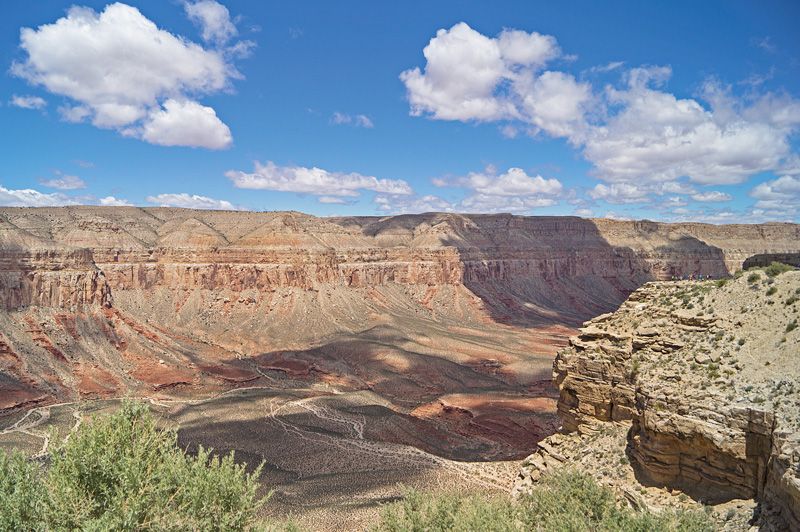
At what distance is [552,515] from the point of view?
16125 millimetres

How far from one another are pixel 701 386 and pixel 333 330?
75.7 meters

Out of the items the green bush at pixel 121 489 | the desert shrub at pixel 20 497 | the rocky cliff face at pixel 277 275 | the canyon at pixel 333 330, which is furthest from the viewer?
the rocky cliff face at pixel 277 275

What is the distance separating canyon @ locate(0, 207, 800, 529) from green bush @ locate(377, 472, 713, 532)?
2.12 m

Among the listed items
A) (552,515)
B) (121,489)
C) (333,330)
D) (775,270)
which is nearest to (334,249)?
(333,330)

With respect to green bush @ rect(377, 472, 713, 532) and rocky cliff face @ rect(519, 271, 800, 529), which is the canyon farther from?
green bush @ rect(377, 472, 713, 532)

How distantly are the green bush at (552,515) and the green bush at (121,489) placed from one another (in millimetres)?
5935

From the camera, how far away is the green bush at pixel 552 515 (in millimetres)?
13969

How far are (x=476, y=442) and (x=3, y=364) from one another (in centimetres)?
5083

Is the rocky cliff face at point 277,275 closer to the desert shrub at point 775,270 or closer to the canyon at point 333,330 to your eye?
the canyon at point 333,330

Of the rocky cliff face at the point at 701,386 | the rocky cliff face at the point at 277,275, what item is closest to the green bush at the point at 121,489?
the rocky cliff face at the point at 701,386

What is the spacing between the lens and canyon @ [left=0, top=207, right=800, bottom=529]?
3809 cm

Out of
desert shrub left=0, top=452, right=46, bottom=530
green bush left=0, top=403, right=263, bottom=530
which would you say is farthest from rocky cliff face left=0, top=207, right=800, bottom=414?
green bush left=0, top=403, right=263, bottom=530

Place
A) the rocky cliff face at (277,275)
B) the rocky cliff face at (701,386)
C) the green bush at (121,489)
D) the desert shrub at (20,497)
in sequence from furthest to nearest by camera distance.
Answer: the rocky cliff face at (277,275)
the rocky cliff face at (701,386)
the green bush at (121,489)
the desert shrub at (20,497)

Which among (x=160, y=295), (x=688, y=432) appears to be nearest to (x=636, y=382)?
(x=688, y=432)
